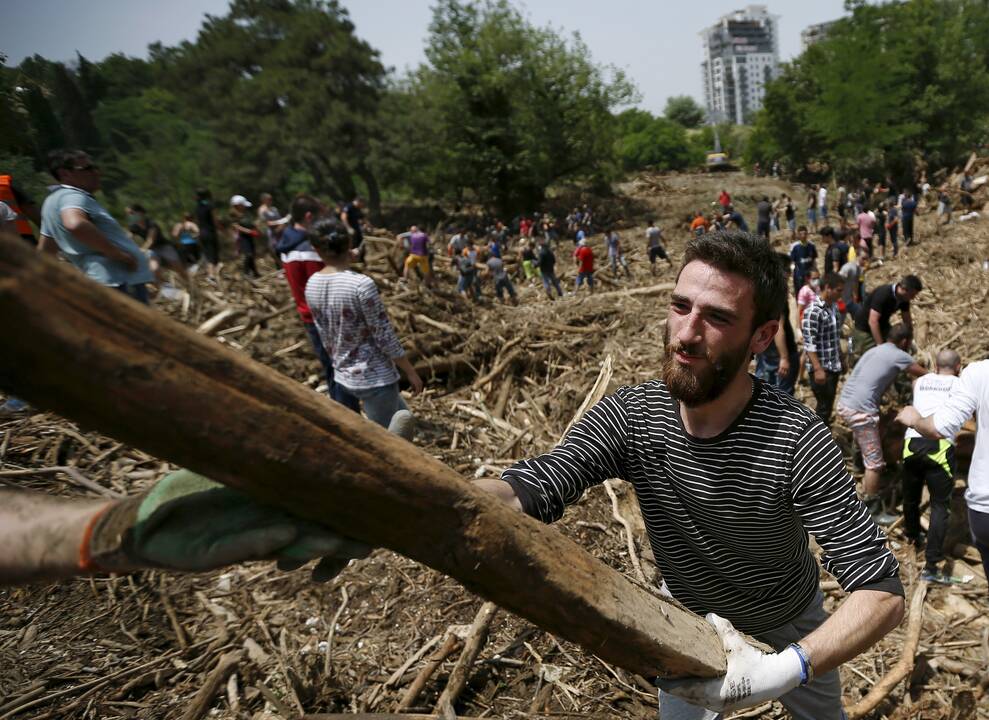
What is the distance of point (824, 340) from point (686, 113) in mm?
126098

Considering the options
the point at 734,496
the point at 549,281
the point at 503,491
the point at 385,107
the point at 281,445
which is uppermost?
the point at 385,107

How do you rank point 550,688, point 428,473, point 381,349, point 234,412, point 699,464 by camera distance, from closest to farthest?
1. point 234,412
2. point 428,473
3. point 699,464
4. point 550,688
5. point 381,349

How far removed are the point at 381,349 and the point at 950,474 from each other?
4.32 metres

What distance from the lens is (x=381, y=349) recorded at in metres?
3.93

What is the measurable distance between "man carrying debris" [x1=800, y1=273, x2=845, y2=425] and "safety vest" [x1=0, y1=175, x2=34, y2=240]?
6.55 metres

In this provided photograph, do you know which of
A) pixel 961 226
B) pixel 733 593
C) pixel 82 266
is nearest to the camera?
pixel 733 593

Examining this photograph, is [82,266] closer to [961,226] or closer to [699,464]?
[699,464]

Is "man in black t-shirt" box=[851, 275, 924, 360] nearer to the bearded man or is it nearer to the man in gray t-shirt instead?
the man in gray t-shirt

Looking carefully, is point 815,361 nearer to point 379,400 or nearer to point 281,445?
point 379,400

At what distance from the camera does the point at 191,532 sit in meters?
0.99

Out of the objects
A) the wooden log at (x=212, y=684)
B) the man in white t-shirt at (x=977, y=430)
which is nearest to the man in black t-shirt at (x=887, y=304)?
the man in white t-shirt at (x=977, y=430)

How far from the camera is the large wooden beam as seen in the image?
0.77 m

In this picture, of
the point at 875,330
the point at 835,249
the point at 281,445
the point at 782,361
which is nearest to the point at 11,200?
the point at 281,445

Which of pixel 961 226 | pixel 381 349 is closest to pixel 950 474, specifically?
pixel 381 349
